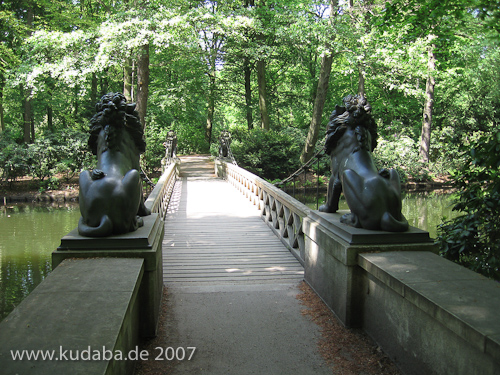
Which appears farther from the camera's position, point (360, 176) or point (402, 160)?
point (402, 160)

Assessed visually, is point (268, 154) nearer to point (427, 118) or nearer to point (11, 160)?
point (427, 118)

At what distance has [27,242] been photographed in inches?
492

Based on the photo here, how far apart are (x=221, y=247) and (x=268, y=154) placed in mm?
15971

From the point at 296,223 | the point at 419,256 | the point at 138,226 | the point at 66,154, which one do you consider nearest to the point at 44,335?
the point at 138,226

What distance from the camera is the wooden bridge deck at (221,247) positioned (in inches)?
237

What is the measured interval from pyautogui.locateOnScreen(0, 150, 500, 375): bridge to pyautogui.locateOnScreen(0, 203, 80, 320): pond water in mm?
4438

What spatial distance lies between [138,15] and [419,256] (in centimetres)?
1608

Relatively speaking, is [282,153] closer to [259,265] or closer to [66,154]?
[66,154]

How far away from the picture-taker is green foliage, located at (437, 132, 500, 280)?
5.00m

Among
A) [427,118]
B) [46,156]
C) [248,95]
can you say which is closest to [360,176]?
[46,156]

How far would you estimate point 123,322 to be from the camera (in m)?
2.51

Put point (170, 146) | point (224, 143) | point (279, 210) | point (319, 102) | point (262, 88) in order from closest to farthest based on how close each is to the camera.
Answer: point (279, 210), point (319, 102), point (224, 143), point (170, 146), point (262, 88)

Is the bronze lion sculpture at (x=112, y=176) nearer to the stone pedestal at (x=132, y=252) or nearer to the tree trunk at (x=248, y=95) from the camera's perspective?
the stone pedestal at (x=132, y=252)

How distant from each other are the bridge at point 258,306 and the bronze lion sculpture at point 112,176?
0.52 feet
